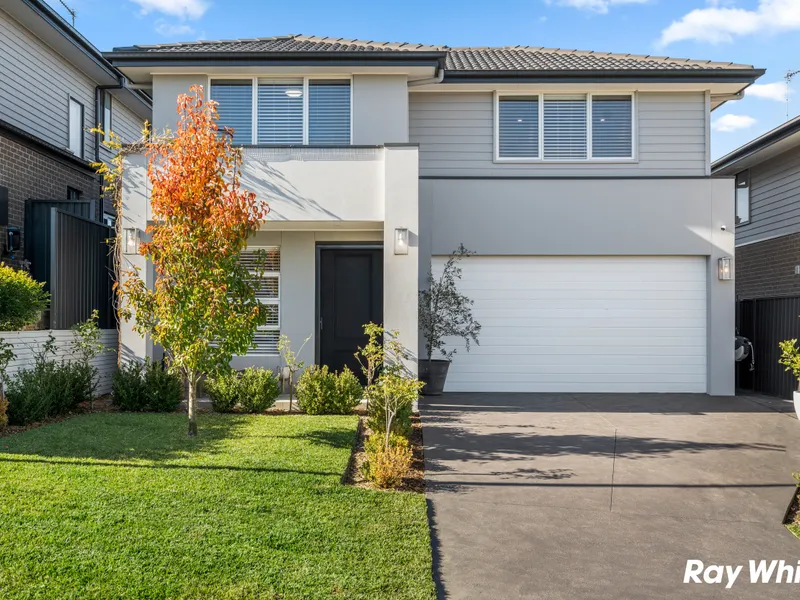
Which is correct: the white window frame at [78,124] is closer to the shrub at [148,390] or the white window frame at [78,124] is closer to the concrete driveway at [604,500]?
the shrub at [148,390]

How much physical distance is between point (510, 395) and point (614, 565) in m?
8.10

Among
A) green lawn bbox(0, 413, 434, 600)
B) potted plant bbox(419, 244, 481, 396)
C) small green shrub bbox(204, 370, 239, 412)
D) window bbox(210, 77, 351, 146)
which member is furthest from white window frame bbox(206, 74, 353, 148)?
green lawn bbox(0, 413, 434, 600)

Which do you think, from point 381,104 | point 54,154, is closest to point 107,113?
point 54,154

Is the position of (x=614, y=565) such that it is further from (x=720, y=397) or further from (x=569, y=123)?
(x=569, y=123)

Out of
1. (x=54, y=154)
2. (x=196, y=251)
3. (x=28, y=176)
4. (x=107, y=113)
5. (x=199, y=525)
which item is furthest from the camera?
(x=107, y=113)

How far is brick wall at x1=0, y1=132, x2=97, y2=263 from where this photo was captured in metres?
12.2

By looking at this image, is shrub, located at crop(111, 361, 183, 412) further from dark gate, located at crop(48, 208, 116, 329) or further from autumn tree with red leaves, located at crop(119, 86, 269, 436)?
autumn tree with red leaves, located at crop(119, 86, 269, 436)

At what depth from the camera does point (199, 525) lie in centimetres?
480

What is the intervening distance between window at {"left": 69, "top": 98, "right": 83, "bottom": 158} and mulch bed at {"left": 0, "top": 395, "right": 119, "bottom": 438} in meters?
7.46

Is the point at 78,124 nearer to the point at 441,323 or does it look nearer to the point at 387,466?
the point at 441,323

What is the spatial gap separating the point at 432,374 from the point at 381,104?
5015mm

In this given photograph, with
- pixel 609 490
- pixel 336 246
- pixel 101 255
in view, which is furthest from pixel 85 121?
pixel 609 490

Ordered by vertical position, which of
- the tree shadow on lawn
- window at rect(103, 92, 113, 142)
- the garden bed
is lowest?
the garden bed

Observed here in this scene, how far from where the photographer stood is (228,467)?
6391mm
